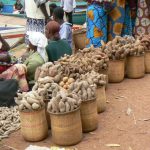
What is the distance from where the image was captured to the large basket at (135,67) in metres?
6.48

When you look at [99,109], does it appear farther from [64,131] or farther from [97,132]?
[64,131]

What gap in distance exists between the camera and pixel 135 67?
6520mm

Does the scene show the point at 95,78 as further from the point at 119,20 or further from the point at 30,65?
the point at 119,20

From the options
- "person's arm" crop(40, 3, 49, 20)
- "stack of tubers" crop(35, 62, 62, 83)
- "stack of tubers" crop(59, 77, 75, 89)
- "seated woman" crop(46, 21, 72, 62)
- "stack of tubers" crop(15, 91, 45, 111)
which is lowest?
"stack of tubers" crop(15, 91, 45, 111)

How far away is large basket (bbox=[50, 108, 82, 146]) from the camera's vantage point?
13.9 ft

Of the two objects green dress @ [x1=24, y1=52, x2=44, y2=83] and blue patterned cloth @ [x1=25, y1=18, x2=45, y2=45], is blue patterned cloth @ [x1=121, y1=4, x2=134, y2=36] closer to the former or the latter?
blue patterned cloth @ [x1=25, y1=18, x2=45, y2=45]

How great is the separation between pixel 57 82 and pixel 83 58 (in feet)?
2.93

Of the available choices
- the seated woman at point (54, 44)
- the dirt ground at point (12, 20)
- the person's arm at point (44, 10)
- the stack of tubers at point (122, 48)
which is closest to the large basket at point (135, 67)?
the stack of tubers at point (122, 48)

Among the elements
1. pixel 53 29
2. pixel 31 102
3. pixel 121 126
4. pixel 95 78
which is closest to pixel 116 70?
pixel 53 29

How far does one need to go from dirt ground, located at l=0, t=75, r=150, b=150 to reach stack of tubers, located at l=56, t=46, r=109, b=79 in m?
0.52

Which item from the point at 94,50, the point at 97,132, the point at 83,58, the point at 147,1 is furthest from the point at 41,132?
the point at 147,1

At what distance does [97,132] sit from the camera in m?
4.65

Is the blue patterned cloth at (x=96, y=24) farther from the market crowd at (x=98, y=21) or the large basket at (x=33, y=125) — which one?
the large basket at (x=33, y=125)

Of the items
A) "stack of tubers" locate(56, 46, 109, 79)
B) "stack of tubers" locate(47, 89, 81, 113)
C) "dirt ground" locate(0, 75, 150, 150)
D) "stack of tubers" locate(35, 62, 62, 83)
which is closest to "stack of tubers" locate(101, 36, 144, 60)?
"stack of tubers" locate(56, 46, 109, 79)
